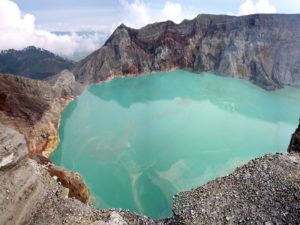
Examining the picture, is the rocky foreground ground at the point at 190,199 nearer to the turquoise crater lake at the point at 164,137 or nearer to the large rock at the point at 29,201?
the large rock at the point at 29,201

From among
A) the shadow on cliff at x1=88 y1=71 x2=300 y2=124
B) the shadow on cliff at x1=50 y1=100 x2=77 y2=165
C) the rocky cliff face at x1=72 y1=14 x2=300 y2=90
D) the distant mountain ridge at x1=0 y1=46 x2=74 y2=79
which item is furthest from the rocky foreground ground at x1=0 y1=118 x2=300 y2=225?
the distant mountain ridge at x1=0 y1=46 x2=74 y2=79

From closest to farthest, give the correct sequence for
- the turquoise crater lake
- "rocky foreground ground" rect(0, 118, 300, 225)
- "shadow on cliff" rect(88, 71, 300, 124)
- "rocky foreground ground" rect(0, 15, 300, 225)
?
1. "rocky foreground ground" rect(0, 118, 300, 225)
2. "rocky foreground ground" rect(0, 15, 300, 225)
3. the turquoise crater lake
4. "shadow on cliff" rect(88, 71, 300, 124)

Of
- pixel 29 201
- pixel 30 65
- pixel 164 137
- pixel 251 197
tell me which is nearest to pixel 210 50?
pixel 164 137

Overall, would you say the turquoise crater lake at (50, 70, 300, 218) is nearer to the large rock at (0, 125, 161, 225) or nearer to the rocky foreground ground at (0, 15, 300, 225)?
the rocky foreground ground at (0, 15, 300, 225)

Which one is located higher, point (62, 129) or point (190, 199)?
point (190, 199)

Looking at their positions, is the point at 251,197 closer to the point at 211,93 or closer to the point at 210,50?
the point at 211,93

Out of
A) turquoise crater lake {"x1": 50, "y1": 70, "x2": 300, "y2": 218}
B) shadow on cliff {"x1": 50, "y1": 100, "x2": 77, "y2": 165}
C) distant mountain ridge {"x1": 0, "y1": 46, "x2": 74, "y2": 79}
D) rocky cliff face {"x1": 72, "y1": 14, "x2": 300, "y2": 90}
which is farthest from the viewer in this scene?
distant mountain ridge {"x1": 0, "y1": 46, "x2": 74, "y2": 79}
